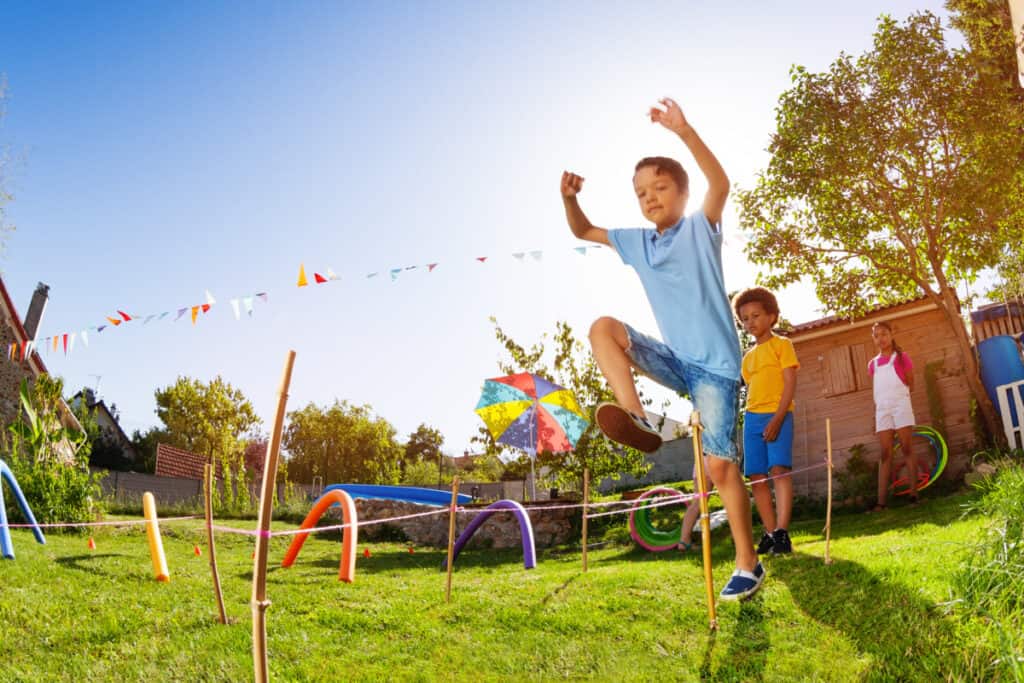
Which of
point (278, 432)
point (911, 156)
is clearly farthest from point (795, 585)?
point (911, 156)

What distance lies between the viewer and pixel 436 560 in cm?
931

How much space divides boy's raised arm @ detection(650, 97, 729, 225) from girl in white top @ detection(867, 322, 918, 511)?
632cm

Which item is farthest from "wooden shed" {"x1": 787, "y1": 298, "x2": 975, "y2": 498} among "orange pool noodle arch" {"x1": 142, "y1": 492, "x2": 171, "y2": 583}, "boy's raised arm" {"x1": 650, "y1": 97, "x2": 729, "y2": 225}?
"orange pool noodle arch" {"x1": 142, "y1": 492, "x2": 171, "y2": 583}

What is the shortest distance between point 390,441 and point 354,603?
3542 centimetres

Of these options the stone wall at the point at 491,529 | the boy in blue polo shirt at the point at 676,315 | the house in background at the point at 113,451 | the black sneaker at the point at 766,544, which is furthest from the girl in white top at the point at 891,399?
the house in background at the point at 113,451

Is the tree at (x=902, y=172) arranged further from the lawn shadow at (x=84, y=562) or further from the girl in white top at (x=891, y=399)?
the lawn shadow at (x=84, y=562)

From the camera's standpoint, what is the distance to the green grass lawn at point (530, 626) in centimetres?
342

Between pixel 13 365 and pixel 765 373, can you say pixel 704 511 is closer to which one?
pixel 765 373

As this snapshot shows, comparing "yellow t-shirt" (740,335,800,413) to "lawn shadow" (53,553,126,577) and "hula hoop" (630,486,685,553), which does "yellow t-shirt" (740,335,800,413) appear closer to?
"hula hoop" (630,486,685,553)

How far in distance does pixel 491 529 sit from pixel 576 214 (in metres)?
8.39

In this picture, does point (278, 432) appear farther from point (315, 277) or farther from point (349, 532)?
point (315, 277)

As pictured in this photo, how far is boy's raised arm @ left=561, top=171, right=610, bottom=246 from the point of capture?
12.1ft

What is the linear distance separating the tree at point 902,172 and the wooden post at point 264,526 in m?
10.8

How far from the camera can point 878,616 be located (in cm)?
387
